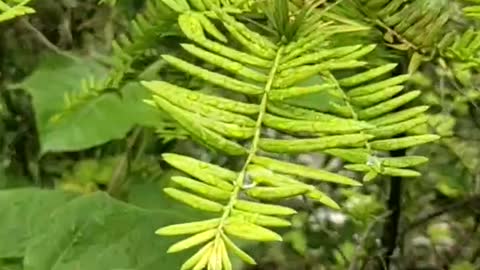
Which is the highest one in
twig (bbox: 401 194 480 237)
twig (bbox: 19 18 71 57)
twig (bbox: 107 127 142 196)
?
twig (bbox: 19 18 71 57)

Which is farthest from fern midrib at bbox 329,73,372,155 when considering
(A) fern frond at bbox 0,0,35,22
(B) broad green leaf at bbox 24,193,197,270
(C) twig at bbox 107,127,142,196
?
(C) twig at bbox 107,127,142,196

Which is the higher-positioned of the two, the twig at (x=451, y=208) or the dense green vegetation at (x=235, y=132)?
the dense green vegetation at (x=235, y=132)

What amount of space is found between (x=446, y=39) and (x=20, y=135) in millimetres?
739

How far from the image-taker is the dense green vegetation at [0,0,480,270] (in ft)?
0.96

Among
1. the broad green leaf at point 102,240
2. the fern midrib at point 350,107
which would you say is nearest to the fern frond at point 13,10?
the fern midrib at point 350,107

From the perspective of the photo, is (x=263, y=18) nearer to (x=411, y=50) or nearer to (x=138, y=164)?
(x=411, y=50)

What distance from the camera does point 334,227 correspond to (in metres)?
1.13

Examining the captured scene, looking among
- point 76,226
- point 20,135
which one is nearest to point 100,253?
point 76,226

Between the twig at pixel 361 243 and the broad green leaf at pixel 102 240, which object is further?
the twig at pixel 361 243

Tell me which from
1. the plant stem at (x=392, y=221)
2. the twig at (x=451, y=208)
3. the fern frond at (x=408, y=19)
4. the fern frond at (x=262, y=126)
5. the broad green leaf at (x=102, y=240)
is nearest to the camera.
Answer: the fern frond at (x=262, y=126)

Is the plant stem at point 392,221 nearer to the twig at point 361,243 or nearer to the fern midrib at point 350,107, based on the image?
the twig at point 361,243

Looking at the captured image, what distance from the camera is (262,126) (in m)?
0.31

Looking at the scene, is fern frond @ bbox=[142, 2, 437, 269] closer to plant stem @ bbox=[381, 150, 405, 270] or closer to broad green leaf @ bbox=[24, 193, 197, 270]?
broad green leaf @ bbox=[24, 193, 197, 270]

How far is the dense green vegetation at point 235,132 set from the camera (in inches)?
11.5
